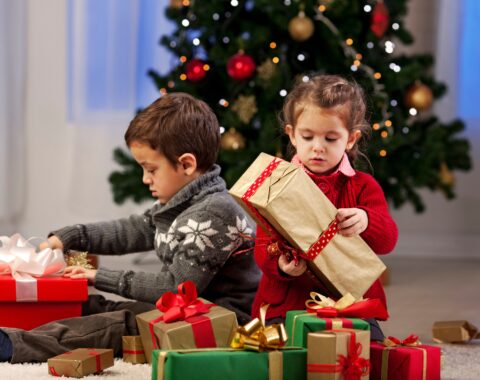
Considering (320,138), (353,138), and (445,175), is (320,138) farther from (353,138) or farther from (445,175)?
(445,175)

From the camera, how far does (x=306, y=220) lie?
1.74m

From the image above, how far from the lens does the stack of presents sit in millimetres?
1580

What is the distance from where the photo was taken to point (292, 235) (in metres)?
1.72

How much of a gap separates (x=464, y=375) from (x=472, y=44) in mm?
2737

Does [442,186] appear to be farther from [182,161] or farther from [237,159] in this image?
[182,161]

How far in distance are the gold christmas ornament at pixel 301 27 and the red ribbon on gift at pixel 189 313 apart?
5.70 ft

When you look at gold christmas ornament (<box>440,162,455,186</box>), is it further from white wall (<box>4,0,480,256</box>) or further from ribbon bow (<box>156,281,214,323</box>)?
ribbon bow (<box>156,281,214,323</box>)

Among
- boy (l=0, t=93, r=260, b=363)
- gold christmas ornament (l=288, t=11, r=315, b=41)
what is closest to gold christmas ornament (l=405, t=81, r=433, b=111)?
gold christmas ornament (l=288, t=11, r=315, b=41)

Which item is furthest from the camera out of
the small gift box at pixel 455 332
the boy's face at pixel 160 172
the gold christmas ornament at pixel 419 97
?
the gold christmas ornament at pixel 419 97

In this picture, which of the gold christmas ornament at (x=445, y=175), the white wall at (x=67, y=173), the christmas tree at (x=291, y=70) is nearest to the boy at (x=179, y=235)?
the christmas tree at (x=291, y=70)

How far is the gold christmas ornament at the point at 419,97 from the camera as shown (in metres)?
3.61

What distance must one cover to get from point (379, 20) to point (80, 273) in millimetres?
1864

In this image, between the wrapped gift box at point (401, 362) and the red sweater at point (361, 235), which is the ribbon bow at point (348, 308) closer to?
the wrapped gift box at point (401, 362)

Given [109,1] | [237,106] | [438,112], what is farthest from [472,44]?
[109,1]
